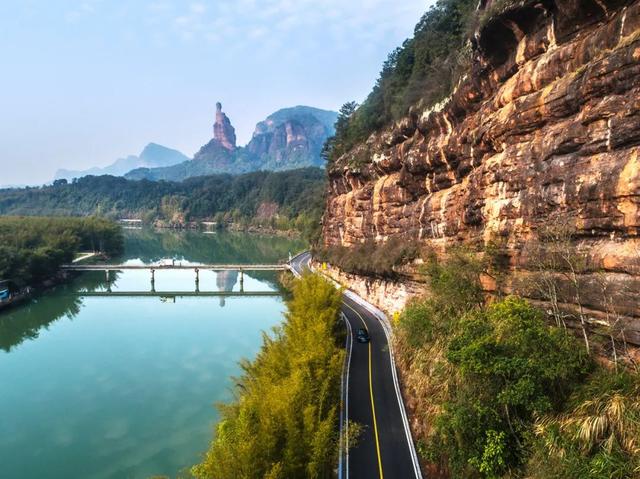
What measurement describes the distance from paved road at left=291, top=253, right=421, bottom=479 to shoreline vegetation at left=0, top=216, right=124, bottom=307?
168 feet

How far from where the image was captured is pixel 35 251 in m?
66.0

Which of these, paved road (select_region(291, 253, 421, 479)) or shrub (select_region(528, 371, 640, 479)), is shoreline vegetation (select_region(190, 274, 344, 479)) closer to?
paved road (select_region(291, 253, 421, 479))

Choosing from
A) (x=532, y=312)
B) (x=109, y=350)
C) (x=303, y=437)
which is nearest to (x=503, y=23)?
(x=532, y=312)

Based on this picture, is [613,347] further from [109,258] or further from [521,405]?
[109,258]

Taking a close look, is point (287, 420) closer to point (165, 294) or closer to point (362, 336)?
point (362, 336)

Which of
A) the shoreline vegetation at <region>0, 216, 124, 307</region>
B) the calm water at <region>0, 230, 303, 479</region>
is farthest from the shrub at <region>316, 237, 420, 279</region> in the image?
the shoreline vegetation at <region>0, 216, 124, 307</region>

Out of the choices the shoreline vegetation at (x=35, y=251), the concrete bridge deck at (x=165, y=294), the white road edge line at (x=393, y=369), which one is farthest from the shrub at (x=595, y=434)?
the shoreline vegetation at (x=35, y=251)

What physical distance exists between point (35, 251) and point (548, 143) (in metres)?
72.3

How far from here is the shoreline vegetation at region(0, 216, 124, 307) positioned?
5866cm

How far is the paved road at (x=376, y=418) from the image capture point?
54.3 ft

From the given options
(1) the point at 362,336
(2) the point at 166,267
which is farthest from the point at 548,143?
(2) the point at 166,267

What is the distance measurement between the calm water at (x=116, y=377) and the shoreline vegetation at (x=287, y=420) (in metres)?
7.30

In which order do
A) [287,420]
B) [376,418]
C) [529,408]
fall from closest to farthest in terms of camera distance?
[529,408] → [287,420] → [376,418]

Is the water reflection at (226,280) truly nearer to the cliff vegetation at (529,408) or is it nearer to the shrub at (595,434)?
the cliff vegetation at (529,408)
